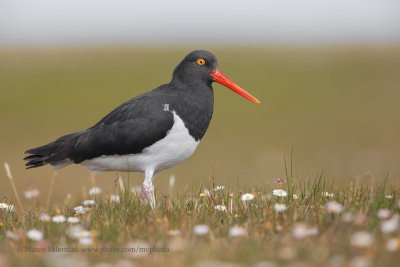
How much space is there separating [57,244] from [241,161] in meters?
14.6

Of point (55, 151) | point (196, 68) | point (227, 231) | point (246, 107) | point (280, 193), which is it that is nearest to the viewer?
point (227, 231)

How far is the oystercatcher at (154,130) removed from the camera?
6.50 m

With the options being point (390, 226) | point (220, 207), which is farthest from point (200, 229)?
point (390, 226)

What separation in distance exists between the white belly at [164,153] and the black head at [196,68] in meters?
0.71

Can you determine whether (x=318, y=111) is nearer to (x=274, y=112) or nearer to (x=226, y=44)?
(x=274, y=112)

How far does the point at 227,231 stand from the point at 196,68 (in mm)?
2965

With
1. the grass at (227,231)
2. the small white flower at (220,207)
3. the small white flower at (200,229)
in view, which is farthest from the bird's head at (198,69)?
the small white flower at (200,229)

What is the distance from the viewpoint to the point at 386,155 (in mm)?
19422

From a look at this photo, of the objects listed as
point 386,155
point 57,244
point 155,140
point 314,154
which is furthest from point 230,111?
point 57,244

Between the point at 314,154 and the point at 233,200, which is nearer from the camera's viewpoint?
the point at 233,200

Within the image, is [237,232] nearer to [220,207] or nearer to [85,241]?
[220,207]

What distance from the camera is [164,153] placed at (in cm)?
655

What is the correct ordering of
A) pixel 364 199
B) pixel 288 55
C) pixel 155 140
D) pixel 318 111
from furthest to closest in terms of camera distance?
pixel 288 55, pixel 318 111, pixel 155 140, pixel 364 199

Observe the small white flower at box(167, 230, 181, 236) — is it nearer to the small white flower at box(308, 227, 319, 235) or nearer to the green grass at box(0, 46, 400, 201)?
the small white flower at box(308, 227, 319, 235)
